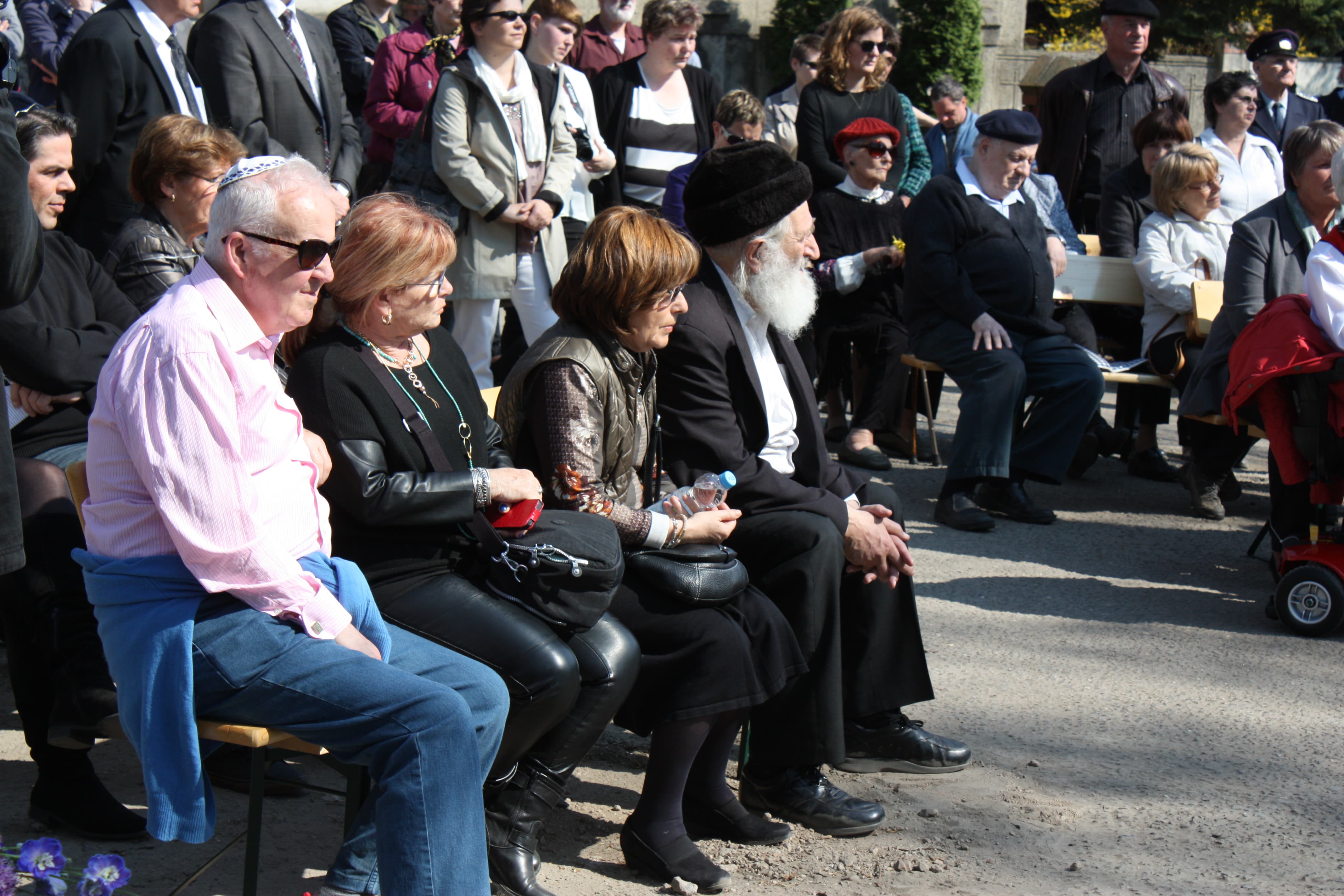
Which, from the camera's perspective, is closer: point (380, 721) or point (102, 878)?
point (102, 878)

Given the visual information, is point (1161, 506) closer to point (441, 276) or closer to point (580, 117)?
point (580, 117)

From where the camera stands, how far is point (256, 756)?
2.51 metres

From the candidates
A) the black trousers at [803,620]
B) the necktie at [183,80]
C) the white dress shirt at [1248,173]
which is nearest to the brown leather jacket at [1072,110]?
the white dress shirt at [1248,173]

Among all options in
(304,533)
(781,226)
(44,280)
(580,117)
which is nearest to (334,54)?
(580,117)

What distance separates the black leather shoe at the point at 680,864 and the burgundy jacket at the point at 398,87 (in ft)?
16.3

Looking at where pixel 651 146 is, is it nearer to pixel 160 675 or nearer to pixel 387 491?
pixel 387 491

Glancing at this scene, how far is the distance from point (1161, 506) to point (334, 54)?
4.75 metres

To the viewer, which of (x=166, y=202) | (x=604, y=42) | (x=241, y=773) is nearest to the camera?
(x=241, y=773)

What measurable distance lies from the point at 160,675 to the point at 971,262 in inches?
203

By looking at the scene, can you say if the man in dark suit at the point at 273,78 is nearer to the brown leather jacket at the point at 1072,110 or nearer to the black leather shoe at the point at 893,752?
the black leather shoe at the point at 893,752

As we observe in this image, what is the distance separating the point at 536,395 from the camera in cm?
320

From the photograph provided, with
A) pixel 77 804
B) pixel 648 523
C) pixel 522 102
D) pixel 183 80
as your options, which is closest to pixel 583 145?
pixel 522 102

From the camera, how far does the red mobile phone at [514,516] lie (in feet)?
9.68

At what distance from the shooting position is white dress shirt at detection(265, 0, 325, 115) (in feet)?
18.6
